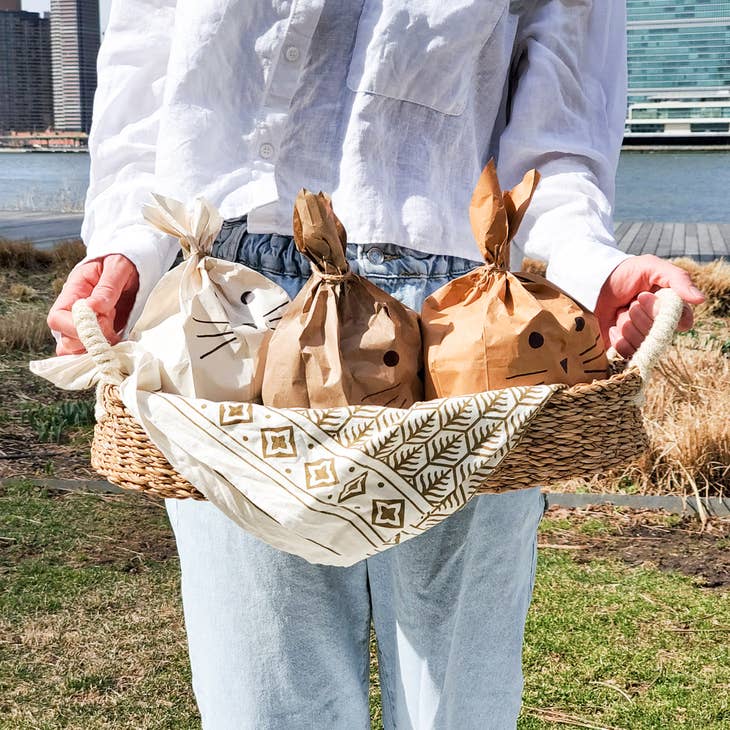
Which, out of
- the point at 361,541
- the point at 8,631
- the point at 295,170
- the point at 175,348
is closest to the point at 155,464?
the point at 175,348

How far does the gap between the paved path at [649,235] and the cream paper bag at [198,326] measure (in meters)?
10.6

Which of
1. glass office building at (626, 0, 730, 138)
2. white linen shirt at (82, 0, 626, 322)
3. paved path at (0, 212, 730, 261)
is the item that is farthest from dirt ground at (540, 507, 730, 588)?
glass office building at (626, 0, 730, 138)

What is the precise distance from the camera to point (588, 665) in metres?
3.01

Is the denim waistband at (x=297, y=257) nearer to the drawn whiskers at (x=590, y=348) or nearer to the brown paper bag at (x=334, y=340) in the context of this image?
the brown paper bag at (x=334, y=340)

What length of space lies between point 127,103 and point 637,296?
29.8 inches

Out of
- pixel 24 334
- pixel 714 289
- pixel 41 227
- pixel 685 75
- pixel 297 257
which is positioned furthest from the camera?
pixel 685 75

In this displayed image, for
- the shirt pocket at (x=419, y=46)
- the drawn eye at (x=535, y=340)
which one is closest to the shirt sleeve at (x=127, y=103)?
the shirt pocket at (x=419, y=46)

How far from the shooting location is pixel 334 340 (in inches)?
39.5

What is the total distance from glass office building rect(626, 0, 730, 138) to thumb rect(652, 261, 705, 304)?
88.6 m

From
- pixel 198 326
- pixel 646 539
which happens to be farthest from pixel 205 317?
pixel 646 539

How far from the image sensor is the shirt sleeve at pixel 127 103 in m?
1.32

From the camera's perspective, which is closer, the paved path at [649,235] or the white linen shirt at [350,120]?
the white linen shirt at [350,120]

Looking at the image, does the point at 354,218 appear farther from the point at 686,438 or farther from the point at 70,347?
the point at 686,438

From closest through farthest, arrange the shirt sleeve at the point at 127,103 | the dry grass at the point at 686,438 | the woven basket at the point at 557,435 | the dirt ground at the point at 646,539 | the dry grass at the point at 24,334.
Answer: the woven basket at the point at 557,435 < the shirt sleeve at the point at 127,103 < the dirt ground at the point at 646,539 < the dry grass at the point at 686,438 < the dry grass at the point at 24,334
